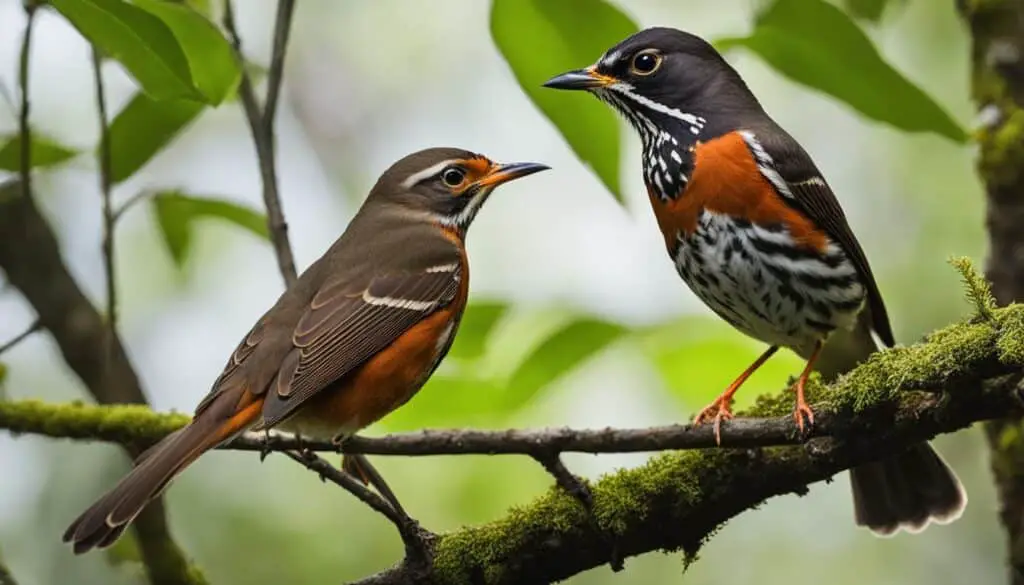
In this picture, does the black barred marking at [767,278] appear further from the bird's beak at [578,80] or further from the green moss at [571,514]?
the green moss at [571,514]

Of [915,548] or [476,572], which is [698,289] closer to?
[476,572]

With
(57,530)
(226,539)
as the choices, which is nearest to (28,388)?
(57,530)

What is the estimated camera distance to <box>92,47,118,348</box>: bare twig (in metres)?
4.07

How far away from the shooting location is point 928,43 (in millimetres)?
10023

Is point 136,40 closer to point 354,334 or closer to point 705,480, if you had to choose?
point 354,334

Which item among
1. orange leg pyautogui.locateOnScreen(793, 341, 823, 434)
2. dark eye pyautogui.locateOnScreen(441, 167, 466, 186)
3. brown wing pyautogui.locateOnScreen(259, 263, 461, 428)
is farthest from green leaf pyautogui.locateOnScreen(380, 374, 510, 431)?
dark eye pyautogui.locateOnScreen(441, 167, 466, 186)

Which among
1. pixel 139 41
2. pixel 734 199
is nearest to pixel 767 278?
pixel 734 199

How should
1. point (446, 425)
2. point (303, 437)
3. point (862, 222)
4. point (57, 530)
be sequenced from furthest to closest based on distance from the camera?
point (862, 222)
point (57, 530)
point (446, 425)
point (303, 437)

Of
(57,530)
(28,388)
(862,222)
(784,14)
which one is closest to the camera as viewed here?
(784,14)

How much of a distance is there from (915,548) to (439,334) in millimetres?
6735

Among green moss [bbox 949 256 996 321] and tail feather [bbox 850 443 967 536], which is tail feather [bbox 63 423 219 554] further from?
tail feather [bbox 850 443 967 536]

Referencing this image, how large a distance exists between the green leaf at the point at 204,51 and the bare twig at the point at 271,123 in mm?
487

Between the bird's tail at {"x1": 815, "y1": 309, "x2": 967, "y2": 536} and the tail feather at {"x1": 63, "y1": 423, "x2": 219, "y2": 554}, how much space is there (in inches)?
95.6

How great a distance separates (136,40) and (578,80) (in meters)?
1.39
